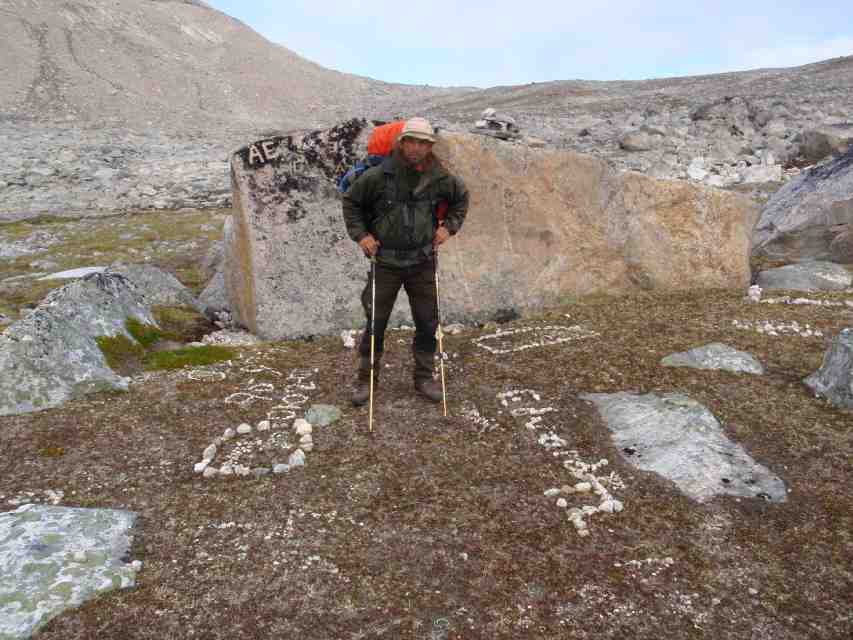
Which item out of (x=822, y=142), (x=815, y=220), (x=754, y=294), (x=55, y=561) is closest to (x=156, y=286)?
(x=55, y=561)

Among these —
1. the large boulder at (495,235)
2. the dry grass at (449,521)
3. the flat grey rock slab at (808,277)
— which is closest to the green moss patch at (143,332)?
the dry grass at (449,521)

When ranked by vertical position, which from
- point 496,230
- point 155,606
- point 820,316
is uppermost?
point 496,230

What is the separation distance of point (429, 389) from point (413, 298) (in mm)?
1104

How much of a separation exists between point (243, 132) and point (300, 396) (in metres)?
42.8

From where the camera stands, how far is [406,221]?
24.7 feet

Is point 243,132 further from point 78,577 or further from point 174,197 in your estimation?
point 78,577

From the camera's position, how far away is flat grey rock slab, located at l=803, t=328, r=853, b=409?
764 centimetres

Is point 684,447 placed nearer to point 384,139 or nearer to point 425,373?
point 425,373

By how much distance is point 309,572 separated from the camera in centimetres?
522

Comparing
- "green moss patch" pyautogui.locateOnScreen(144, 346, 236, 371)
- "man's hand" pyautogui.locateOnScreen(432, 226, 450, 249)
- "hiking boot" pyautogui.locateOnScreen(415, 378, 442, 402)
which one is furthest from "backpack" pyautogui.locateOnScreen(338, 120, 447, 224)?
"green moss patch" pyautogui.locateOnScreen(144, 346, 236, 371)

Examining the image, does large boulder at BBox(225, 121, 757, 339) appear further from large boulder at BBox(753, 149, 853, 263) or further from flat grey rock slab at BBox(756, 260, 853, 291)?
large boulder at BBox(753, 149, 853, 263)

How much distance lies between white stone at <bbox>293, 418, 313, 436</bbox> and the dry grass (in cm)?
21

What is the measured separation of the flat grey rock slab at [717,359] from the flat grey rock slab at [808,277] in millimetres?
4127

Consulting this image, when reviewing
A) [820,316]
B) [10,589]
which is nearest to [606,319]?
[820,316]
